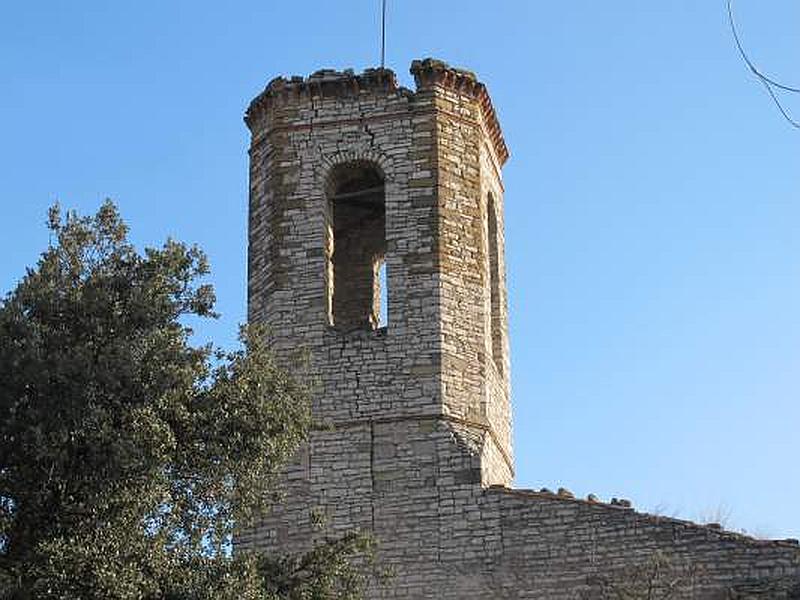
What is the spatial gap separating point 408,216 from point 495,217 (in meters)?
2.36

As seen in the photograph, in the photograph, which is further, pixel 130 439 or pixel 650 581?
pixel 650 581

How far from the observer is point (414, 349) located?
21.6 meters

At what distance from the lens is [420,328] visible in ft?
71.3

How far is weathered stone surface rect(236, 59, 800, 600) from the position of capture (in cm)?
1978

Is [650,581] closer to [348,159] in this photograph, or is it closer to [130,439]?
[130,439]

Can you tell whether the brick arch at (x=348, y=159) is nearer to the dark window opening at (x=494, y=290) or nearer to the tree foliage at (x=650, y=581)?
the dark window opening at (x=494, y=290)

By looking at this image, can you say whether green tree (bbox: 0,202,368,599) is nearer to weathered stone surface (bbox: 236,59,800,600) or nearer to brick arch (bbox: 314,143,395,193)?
weathered stone surface (bbox: 236,59,800,600)

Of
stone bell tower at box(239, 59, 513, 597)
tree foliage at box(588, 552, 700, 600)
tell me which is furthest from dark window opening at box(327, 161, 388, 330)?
tree foliage at box(588, 552, 700, 600)

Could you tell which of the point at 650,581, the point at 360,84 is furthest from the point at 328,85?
the point at 650,581

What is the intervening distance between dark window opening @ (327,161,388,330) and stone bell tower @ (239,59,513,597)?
0.02 m

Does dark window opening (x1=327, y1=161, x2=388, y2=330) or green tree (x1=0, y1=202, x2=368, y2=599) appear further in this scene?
dark window opening (x1=327, y1=161, x2=388, y2=330)

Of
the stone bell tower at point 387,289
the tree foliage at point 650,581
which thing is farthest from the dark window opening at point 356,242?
the tree foliage at point 650,581

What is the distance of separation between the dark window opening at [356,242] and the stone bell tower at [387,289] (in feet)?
0.07

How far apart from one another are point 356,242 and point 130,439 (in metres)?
9.61
